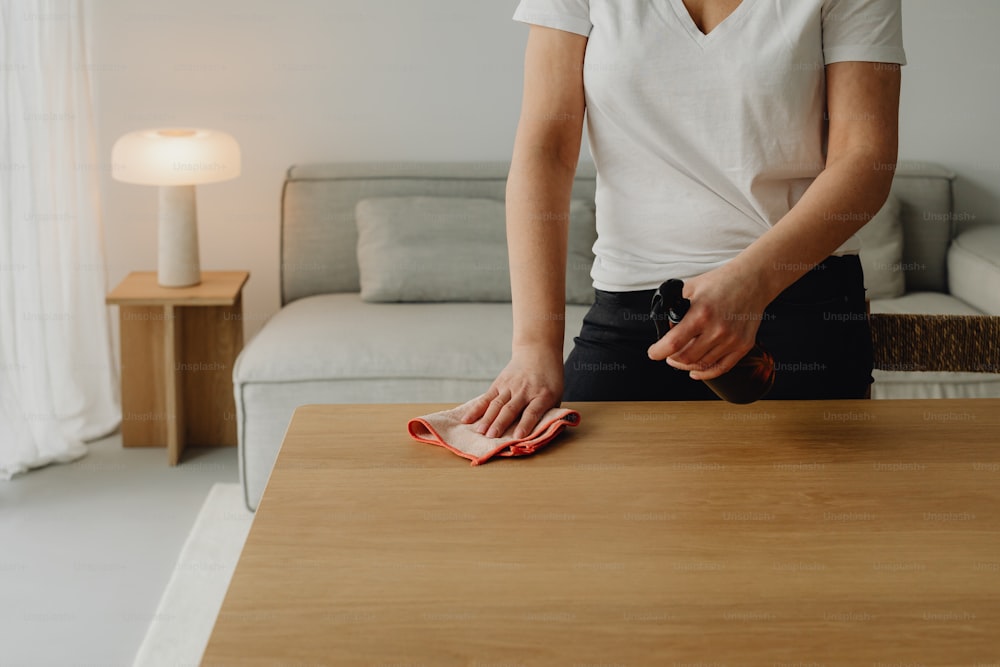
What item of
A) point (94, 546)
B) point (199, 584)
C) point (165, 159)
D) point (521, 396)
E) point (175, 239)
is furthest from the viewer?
point (175, 239)

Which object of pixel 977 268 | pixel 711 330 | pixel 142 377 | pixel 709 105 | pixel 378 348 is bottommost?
pixel 142 377

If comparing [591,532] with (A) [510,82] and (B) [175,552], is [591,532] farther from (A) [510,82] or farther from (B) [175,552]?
(A) [510,82]

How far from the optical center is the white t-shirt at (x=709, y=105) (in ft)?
3.67

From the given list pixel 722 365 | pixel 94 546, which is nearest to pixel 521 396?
pixel 722 365

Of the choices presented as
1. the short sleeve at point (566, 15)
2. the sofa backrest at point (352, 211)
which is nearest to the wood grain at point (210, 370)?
the sofa backrest at point (352, 211)

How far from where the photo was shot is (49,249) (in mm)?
2840

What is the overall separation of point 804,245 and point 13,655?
1.65 meters

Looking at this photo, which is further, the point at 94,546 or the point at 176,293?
the point at 176,293

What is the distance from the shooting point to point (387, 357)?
2.44 m

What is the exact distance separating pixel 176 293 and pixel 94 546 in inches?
29.5

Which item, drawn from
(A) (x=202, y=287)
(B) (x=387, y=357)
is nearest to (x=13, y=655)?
(B) (x=387, y=357)

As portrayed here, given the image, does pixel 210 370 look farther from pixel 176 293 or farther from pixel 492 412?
pixel 492 412

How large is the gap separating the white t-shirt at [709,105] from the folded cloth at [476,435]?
0.32 metres

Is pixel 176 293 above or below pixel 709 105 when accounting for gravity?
below
